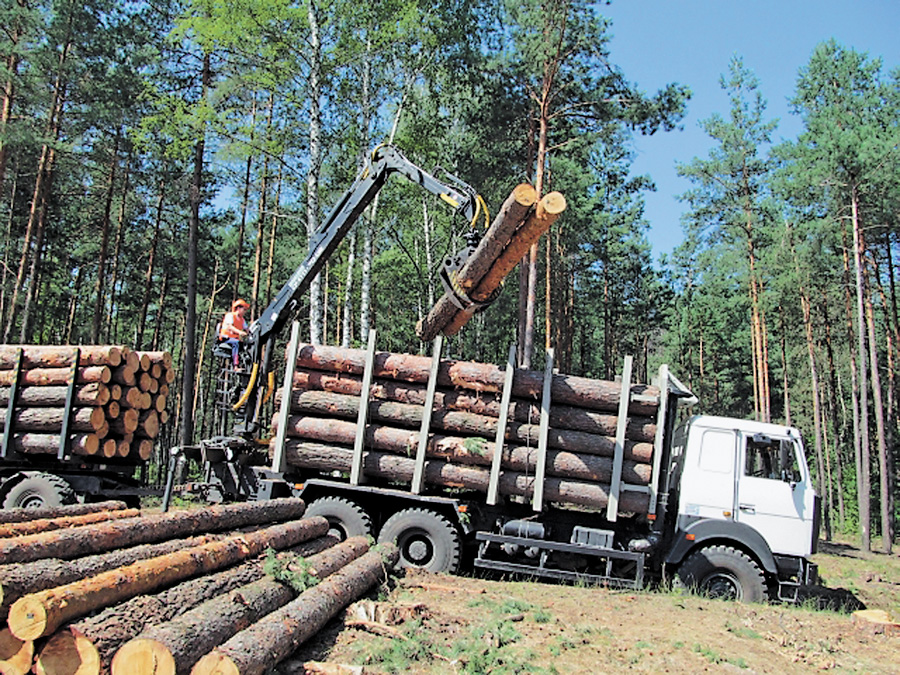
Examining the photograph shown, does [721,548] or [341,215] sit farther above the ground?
[341,215]

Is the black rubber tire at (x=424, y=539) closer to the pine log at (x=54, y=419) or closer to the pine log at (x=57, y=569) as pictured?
the pine log at (x=57, y=569)

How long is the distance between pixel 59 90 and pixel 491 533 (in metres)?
20.1

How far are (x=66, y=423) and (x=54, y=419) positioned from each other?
331 mm

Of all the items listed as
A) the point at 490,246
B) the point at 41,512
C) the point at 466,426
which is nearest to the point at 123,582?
the point at 41,512

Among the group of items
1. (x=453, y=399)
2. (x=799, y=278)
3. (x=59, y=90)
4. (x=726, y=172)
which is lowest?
(x=453, y=399)

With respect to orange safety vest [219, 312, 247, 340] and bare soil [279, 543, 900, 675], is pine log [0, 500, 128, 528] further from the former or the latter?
bare soil [279, 543, 900, 675]

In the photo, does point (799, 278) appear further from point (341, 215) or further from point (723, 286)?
point (341, 215)

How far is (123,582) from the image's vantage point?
210 inches

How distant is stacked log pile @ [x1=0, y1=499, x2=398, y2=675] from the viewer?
4605 millimetres

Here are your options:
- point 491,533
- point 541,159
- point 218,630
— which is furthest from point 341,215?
point 541,159

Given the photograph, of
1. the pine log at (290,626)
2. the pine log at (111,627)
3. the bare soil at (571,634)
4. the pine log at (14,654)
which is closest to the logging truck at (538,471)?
the bare soil at (571,634)

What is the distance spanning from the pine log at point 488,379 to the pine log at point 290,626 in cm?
277

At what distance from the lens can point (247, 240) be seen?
33125 mm

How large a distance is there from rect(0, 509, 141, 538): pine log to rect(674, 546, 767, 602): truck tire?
23.6 ft
